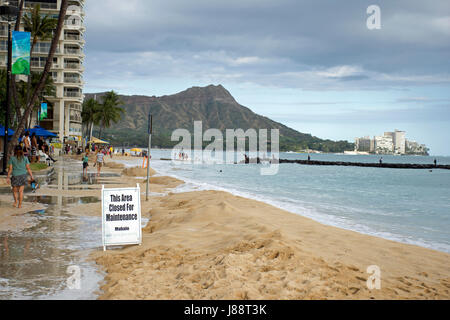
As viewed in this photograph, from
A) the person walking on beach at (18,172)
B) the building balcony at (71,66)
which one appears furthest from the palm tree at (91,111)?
the person walking on beach at (18,172)

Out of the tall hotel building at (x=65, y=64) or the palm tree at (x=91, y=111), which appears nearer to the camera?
the tall hotel building at (x=65, y=64)

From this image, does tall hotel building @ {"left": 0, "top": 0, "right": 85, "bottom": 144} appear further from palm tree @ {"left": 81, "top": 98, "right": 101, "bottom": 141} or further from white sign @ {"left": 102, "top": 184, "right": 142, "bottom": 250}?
white sign @ {"left": 102, "top": 184, "right": 142, "bottom": 250}

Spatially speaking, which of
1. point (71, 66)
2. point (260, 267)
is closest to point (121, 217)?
point (260, 267)

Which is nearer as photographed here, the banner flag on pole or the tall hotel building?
the banner flag on pole

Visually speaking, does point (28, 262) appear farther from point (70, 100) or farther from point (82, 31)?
point (82, 31)

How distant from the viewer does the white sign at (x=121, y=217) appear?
25.8 feet

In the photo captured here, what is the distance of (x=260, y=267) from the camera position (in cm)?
622

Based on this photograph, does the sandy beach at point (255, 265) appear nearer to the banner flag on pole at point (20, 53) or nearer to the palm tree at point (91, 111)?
the banner flag on pole at point (20, 53)

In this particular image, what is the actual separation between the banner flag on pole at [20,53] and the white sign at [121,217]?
15343mm

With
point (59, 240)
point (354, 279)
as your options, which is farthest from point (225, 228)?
point (354, 279)

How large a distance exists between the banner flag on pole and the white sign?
15343 millimetres

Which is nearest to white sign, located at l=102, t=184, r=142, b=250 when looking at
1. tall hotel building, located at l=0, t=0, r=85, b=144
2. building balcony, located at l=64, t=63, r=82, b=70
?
tall hotel building, located at l=0, t=0, r=85, b=144

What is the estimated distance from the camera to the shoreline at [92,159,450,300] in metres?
5.34

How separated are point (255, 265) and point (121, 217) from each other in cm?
299
